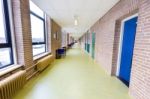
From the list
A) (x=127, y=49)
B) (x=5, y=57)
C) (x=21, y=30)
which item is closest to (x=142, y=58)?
(x=127, y=49)

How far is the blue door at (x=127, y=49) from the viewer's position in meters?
2.79

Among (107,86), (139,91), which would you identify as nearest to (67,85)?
(107,86)

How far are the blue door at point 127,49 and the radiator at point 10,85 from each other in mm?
3141

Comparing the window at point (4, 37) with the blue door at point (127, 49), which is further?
the blue door at point (127, 49)

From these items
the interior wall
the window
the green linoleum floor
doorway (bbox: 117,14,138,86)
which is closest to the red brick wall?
the green linoleum floor

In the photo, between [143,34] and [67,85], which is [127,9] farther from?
[67,85]

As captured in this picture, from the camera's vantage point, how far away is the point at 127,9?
257 centimetres

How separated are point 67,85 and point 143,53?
2155mm

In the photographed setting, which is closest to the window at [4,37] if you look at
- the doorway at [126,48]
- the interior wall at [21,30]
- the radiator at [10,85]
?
the interior wall at [21,30]

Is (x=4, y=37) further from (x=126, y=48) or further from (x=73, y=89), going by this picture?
(x=126, y=48)

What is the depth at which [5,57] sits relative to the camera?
252 cm

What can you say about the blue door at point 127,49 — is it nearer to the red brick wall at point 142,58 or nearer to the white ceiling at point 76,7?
the red brick wall at point 142,58

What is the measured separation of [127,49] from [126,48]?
0.20 ft

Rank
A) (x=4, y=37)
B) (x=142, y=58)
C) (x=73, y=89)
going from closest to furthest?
(x=142, y=58)
(x=4, y=37)
(x=73, y=89)
